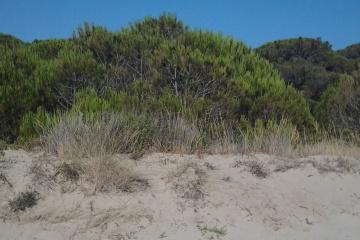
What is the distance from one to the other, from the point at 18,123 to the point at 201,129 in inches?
132

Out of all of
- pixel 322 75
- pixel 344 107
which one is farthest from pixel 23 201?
pixel 322 75

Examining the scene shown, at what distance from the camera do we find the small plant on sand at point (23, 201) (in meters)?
6.47

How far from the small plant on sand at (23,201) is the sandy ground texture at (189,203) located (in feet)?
0.19

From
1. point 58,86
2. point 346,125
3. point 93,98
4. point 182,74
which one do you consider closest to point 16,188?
point 93,98

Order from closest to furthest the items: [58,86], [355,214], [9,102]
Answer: [355,214]
[9,102]
[58,86]

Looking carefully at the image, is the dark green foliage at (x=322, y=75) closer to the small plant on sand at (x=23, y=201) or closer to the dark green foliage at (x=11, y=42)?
the dark green foliage at (x=11, y=42)

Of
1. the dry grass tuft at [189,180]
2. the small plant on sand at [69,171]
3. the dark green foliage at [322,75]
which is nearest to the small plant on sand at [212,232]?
the dry grass tuft at [189,180]

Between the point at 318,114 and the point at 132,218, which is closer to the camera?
the point at 132,218

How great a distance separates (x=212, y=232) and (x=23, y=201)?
7.54ft

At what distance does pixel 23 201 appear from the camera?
650cm

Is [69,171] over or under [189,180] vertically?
over

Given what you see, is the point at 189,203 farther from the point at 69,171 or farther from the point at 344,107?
the point at 344,107

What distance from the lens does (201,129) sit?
30.3 feet

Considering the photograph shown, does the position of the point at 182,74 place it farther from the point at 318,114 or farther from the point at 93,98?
the point at 318,114
